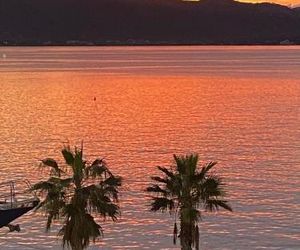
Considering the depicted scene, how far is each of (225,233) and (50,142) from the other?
1379 inches

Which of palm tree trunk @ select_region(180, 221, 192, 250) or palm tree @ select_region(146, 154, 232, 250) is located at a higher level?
palm tree @ select_region(146, 154, 232, 250)

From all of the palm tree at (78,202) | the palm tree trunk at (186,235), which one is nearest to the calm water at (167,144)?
the palm tree trunk at (186,235)

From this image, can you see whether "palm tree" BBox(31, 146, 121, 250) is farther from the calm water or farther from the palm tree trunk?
the calm water

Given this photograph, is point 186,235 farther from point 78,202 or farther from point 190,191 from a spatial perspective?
point 78,202

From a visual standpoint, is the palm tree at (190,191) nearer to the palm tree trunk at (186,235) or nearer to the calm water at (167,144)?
the palm tree trunk at (186,235)

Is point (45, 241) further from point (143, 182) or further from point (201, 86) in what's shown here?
point (201, 86)

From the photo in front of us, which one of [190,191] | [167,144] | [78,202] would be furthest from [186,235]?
[167,144]

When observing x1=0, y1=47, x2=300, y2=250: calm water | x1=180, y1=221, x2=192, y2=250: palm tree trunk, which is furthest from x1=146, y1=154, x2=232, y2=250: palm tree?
x1=0, y1=47, x2=300, y2=250: calm water

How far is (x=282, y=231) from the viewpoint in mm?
40812

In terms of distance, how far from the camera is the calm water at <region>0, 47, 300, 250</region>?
135ft

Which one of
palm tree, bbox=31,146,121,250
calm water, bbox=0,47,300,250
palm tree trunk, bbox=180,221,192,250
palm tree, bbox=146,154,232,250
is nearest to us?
palm tree, bbox=31,146,121,250

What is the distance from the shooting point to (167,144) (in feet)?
231

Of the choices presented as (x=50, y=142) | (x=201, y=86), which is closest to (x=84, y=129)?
(x=50, y=142)

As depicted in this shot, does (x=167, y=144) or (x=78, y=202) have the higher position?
(x=167, y=144)
